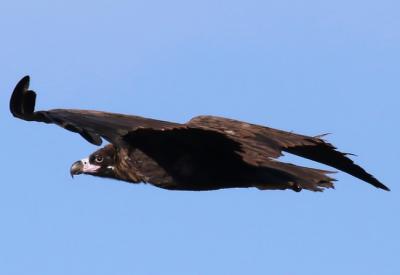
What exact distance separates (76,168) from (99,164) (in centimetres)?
44

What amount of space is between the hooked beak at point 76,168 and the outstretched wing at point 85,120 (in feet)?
6.17

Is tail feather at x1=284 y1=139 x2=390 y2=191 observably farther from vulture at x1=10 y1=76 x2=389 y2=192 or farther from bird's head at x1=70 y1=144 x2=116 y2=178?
bird's head at x1=70 y1=144 x2=116 y2=178

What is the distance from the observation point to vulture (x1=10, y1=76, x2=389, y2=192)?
18.6 m

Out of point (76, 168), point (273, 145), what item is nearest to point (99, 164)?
point (76, 168)

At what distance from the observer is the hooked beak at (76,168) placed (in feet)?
68.9

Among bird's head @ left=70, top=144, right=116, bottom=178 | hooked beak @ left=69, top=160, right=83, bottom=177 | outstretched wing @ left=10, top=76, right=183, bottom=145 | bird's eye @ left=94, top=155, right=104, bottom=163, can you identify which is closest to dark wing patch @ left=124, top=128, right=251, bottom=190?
outstretched wing @ left=10, top=76, right=183, bottom=145

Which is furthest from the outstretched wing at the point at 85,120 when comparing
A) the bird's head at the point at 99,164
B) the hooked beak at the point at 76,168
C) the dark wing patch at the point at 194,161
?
the hooked beak at the point at 76,168

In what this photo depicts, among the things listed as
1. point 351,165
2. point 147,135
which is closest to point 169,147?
point 147,135

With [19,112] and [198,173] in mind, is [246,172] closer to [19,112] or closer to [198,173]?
[198,173]

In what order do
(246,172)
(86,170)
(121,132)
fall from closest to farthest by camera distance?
(121,132) → (246,172) → (86,170)

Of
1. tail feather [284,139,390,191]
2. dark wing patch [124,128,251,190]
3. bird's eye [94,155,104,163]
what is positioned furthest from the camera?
bird's eye [94,155,104,163]

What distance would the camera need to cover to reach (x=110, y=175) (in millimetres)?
20516

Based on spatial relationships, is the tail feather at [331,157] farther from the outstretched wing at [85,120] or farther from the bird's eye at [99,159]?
the bird's eye at [99,159]

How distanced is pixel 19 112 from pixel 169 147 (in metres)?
1.41
